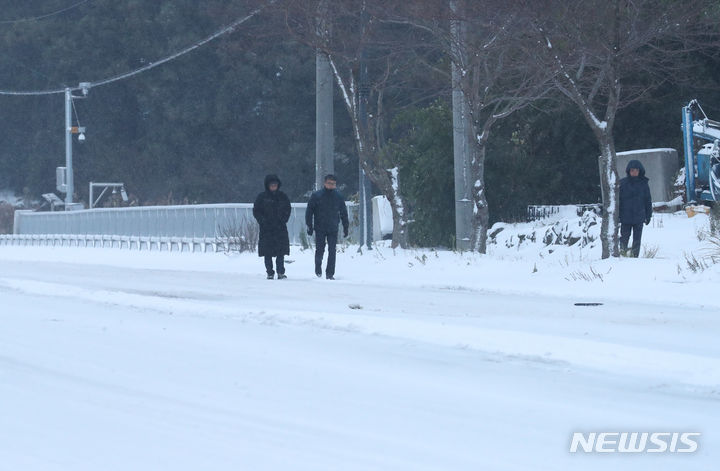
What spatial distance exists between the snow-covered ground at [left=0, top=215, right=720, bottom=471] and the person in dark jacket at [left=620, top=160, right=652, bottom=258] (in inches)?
111

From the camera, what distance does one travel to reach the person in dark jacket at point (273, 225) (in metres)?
17.3

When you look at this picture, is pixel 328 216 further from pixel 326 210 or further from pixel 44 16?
pixel 44 16

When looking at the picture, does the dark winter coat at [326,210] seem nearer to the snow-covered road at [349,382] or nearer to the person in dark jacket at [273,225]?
the person in dark jacket at [273,225]

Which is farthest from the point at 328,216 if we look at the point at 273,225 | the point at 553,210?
the point at 553,210

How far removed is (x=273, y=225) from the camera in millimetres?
17422

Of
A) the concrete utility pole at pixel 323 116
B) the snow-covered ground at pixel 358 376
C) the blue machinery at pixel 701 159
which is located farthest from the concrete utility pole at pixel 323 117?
the snow-covered ground at pixel 358 376

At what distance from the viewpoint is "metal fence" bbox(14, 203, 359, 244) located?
87.9 feet

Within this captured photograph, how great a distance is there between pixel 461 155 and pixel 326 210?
435 cm

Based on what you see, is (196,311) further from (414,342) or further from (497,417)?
(497,417)

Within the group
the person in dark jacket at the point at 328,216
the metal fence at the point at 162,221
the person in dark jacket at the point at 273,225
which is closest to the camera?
the person in dark jacket at the point at 328,216

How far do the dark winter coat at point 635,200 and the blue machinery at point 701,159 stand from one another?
7.43 metres

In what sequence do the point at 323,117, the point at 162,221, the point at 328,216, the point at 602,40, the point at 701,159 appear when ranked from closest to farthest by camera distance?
the point at 602,40 < the point at 328,216 < the point at 323,117 < the point at 701,159 < the point at 162,221

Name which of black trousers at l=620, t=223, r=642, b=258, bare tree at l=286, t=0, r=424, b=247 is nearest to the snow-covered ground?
black trousers at l=620, t=223, r=642, b=258

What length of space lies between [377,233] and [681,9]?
12.5 meters
